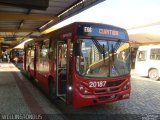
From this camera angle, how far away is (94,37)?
25.0ft

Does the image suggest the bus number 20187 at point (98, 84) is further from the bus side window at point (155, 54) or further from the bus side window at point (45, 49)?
the bus side window at point (155, 54)

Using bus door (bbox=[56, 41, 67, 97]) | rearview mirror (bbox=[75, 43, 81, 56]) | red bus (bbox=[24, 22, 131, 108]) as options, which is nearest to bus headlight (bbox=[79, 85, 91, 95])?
red bus (bbox=[24, 22, 131, 108])

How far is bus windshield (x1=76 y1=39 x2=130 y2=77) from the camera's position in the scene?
7441 millimetres

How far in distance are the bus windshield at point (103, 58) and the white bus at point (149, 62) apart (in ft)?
32.4

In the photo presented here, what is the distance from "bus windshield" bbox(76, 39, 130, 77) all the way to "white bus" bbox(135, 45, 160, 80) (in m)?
9.87

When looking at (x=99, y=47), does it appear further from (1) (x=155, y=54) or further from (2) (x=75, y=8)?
(1) (x=155, y=54)

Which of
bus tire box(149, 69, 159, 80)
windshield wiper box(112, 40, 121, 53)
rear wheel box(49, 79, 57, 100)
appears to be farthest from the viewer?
bus tire box(149, 69, 159, 80)

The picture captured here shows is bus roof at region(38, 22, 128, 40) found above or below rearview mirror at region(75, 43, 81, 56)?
above

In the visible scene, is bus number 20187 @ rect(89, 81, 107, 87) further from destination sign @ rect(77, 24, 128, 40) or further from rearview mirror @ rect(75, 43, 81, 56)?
destination sign @ rect(77, 24, 128, 40)

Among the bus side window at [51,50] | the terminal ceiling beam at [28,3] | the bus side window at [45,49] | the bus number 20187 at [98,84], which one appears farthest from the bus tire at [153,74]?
the terminal ceiling beam at [28,3]

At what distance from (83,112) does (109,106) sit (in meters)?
1.24

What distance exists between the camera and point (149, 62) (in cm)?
1806

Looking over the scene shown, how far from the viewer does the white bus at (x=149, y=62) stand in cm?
1749

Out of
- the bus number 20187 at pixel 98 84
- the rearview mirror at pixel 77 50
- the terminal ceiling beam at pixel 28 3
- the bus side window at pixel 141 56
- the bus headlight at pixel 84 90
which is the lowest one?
the bus headlight at pixel 84 90
